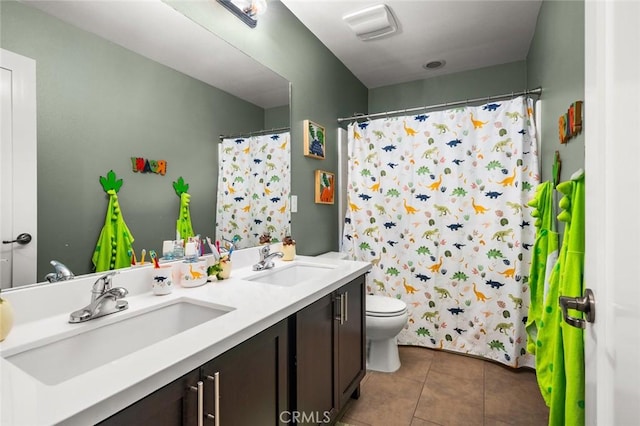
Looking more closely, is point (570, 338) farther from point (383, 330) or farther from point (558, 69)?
point (558, 69)

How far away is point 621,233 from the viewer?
1.72 feet

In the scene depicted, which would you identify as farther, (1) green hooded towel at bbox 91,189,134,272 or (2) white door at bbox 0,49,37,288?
(1) green hooded towel at bbox 91,189,134,272

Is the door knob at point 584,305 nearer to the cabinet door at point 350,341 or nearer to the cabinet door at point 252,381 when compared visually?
the cabinet door at point 252,381

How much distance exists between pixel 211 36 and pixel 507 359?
276cm

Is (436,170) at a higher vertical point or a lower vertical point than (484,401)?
higher

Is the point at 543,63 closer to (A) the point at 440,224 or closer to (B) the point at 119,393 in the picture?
(A) the point at 440,224

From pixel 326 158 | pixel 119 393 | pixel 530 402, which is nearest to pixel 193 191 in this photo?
pixel 119 393

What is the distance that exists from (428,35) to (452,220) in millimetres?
1417

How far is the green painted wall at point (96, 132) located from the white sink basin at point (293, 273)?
0.47m

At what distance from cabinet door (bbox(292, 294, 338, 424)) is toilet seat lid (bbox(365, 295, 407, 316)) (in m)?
0.66

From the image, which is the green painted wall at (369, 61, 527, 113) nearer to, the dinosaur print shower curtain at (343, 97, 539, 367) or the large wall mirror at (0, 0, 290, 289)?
the dinosaur print shower curtain at (343, 97, 539, 367)

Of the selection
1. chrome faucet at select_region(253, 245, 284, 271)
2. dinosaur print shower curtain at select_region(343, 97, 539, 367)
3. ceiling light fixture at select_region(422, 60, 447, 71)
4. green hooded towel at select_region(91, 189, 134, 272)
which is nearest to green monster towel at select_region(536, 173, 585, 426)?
dinosaur print shower curtain at select_region(343, 97, 539, 367)

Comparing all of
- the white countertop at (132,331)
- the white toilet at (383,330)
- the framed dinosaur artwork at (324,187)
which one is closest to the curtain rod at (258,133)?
the framed dinosaur artwork at (324,187)

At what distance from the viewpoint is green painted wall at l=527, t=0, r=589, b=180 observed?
129 centimetres
